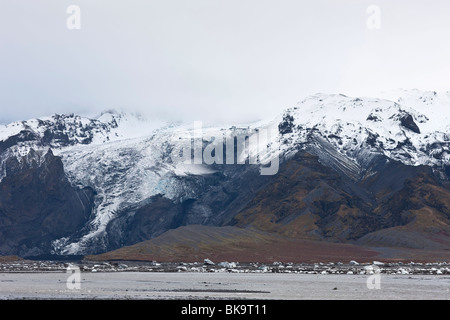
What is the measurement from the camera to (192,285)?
127938 millimetres

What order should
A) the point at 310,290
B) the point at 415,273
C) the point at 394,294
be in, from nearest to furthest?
1. the point at 394,294
2. the point at 310,290
3. the point at 415,273

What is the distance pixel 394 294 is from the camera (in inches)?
4225

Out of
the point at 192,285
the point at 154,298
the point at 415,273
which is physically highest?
the point at 154,298
